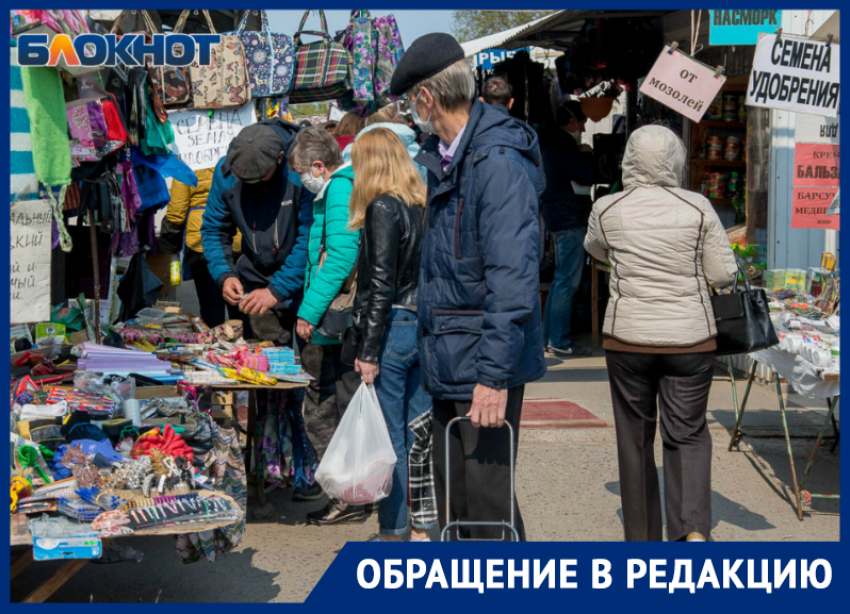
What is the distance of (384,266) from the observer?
397 cm

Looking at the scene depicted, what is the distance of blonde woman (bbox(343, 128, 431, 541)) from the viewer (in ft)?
13.1

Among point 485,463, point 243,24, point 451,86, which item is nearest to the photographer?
point 451,86

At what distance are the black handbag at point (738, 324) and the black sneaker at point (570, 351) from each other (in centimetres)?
461

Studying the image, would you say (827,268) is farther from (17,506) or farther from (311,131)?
(17,506)

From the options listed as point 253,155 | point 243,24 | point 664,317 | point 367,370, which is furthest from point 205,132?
point 664,317

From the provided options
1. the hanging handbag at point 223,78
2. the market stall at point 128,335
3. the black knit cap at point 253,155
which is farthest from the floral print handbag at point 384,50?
the black knit cap at point 253,155

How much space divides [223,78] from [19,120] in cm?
332

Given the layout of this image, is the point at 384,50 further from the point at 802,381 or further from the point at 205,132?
the point at 802,381

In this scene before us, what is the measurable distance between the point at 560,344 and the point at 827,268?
294 centimetres

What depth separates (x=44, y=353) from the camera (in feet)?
15.3

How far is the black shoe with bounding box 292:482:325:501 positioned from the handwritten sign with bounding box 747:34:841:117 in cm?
311

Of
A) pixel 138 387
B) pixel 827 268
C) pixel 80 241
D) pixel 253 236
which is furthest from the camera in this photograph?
pixel 827 268

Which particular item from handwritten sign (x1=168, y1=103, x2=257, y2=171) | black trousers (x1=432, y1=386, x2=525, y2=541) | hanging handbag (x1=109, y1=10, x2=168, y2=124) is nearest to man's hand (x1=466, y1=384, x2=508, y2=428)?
black trousers (x1=432, y1=386, x2=525, y2=541)

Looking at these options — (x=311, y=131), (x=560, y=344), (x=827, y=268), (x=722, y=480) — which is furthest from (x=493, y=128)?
(x=560, y=344)
